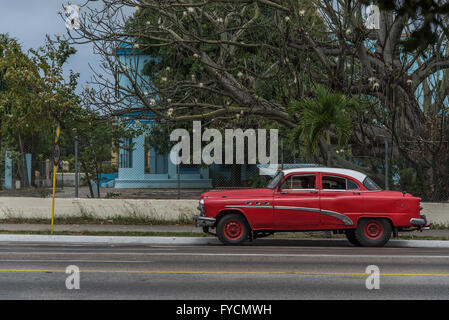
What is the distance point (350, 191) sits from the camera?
13.9 metres

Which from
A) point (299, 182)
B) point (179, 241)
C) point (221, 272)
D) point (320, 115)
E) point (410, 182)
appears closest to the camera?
point (221, 272)

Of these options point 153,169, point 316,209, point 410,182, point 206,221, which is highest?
point 153,169

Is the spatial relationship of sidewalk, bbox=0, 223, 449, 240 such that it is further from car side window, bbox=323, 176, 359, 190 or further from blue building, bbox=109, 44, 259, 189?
blue building, bbox=109, 44, 259, 189

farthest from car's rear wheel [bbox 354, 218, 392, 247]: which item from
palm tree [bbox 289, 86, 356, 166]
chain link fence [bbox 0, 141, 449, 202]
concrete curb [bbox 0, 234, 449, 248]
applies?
chain link fence [bbox 0, 141, 449, 202]

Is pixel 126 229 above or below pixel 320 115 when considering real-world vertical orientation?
below

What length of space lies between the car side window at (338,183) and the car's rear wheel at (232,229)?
2212 millimetres

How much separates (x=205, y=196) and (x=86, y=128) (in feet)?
27.6

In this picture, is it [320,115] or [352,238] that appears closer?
[352,238]

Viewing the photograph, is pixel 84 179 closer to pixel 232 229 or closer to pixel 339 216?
pixel 232 229

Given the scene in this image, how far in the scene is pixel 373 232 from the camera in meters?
14.0

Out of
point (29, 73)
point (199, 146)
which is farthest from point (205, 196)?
point (199, 146)

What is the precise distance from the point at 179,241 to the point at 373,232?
16.2ft

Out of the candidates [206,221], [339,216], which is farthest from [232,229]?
[339,216]
